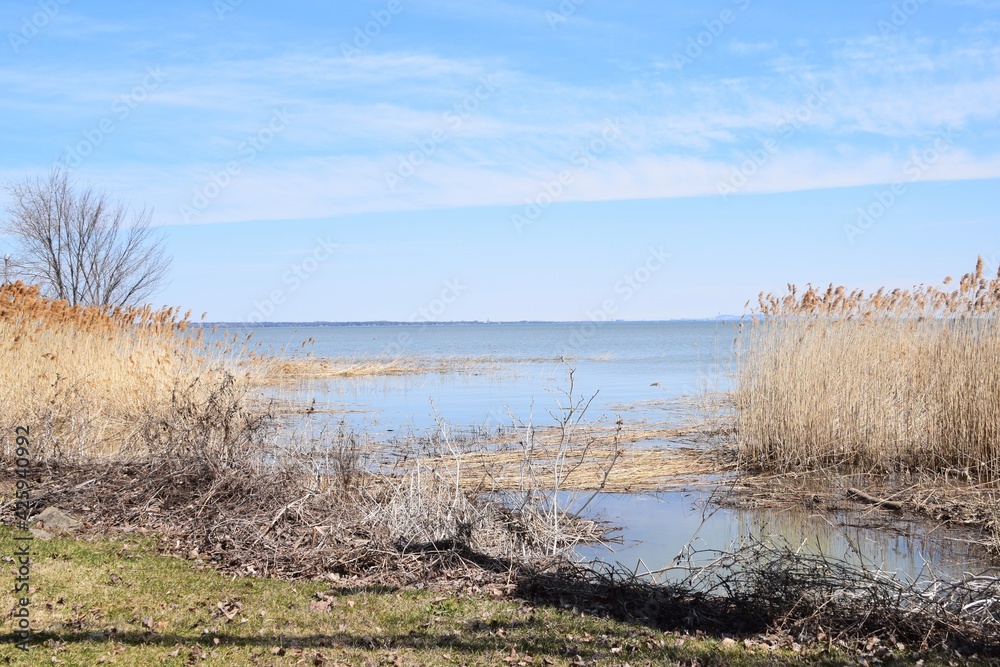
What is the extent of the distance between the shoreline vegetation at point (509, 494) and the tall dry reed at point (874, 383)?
0.03 m

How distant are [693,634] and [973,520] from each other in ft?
15.2

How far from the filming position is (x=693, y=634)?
202 inches

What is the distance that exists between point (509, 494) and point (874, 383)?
18.4 ft

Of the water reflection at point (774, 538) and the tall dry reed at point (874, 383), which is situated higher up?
the tall dry reed at point (874, 383)

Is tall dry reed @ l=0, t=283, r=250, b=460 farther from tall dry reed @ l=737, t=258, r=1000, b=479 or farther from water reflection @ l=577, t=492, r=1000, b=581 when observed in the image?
tall dry reed @ l=737, t=258, r=1000, b=479

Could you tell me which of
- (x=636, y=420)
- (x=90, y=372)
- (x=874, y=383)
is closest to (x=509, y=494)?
(x=874, y=383)

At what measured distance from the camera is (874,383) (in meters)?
10.6

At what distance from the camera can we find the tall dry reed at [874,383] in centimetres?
955

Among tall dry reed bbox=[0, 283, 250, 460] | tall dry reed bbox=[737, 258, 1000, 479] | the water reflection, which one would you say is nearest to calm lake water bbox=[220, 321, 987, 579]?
the water reflection

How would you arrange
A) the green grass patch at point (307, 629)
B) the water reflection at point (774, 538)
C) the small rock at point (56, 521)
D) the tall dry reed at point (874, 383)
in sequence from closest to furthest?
the green grass patch at point (307, 629) → the water reflection at point (774, 538) → the small rock at point (56, 521) → the tall dry reed at point (874, 383)

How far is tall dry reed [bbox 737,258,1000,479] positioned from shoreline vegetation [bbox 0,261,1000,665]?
0.09 feet

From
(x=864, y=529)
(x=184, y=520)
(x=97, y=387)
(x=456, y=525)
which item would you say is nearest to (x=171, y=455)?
(x=184, y=520)

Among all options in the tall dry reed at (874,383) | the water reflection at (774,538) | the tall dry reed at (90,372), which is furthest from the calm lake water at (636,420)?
the tall dry reed at (90,372)

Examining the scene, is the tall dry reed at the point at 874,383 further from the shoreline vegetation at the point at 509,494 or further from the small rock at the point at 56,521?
the small rock at the point at 56,521
